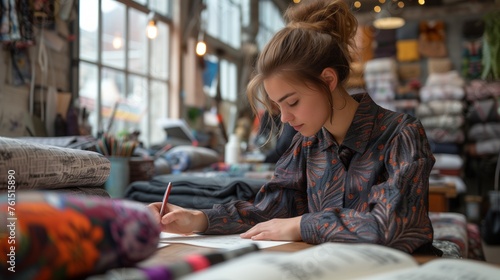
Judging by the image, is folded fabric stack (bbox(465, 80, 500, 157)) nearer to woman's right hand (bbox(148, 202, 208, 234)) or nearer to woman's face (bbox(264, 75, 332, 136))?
woman's face (bbox(264, 75, 332, 136))

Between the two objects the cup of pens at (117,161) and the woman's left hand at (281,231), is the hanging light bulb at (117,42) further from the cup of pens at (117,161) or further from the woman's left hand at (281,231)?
the woman's left hand at (281,231)

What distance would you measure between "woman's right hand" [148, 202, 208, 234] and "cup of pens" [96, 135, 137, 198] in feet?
3.17

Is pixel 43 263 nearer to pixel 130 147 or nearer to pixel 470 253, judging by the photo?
pixel 130 147

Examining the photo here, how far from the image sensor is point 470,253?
2582mm

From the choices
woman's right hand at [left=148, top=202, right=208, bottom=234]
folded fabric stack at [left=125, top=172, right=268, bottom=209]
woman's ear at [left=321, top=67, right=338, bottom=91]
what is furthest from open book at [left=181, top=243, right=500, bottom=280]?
folded fabric stack at [left=125, top=172, right=268, bottom=209]

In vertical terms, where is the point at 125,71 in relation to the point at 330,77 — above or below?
above

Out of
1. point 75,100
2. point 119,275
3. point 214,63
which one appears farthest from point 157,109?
point 119,275

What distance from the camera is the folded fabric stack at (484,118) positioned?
7.36 m

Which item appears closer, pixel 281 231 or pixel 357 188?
pixel 281 231

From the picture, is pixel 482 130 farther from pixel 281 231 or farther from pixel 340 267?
pixel 340 267

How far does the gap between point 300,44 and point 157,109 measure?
4583 millimetres

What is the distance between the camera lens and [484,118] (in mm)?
7445

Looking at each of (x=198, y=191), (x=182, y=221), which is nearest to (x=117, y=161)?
(x=198, y=191)

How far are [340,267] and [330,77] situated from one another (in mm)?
826
